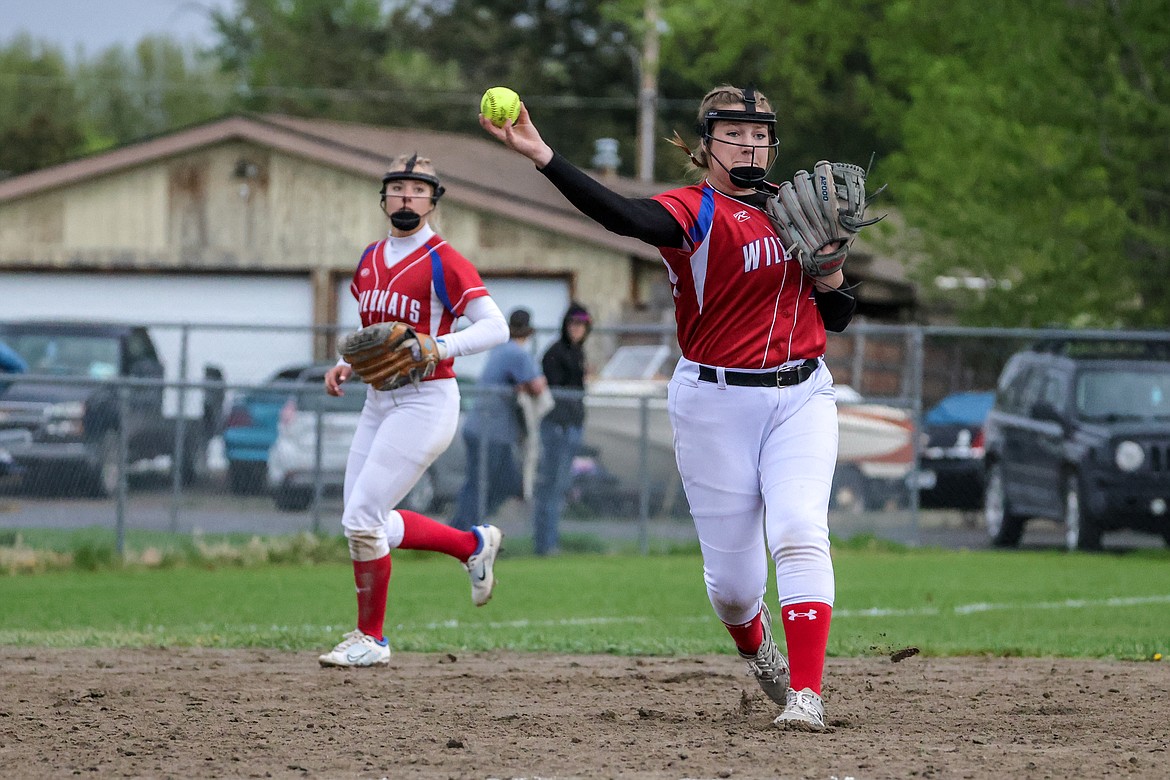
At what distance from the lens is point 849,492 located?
1584 cm

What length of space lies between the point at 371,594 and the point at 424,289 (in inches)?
56.6

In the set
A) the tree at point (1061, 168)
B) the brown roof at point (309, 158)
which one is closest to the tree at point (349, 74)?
the brown roof at point (309, 158)

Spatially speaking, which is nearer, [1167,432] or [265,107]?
[1167,432]

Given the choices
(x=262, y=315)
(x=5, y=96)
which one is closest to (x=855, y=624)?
(x=262, y=315)

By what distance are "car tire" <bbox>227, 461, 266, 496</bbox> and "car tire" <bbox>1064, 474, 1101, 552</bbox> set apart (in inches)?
289

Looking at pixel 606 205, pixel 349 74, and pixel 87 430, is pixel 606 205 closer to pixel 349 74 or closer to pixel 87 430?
pixel 87 430

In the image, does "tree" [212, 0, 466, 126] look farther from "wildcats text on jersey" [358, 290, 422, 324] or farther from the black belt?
the black belt

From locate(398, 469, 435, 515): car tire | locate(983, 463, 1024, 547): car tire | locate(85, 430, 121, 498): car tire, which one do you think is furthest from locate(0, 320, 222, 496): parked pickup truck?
locate(983, 463, 1024, 547): car tire

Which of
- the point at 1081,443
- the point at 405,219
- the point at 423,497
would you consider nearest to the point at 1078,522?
the point at 1081,443

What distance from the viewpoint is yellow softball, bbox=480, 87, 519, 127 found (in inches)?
219

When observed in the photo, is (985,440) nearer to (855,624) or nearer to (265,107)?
(855,624)

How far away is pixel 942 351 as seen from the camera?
20.4m

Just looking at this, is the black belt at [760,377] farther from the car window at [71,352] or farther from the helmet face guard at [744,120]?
the car window at [71,352]

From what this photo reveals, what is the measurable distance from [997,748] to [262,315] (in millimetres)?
20911
